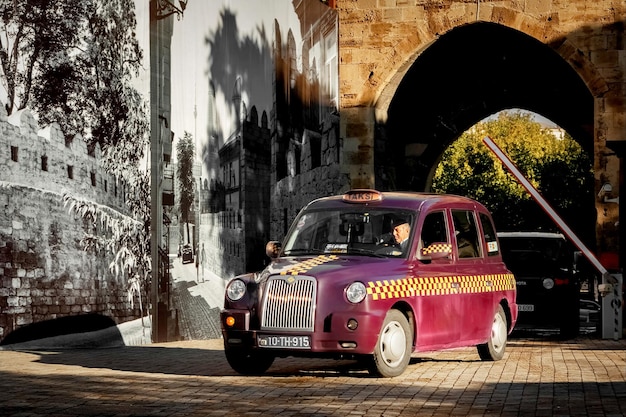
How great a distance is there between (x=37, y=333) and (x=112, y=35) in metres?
3.86

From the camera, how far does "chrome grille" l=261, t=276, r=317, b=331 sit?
10.8 m

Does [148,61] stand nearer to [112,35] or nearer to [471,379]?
[112,35]

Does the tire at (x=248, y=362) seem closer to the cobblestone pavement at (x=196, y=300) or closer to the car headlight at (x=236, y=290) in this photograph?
the car headlight at (x=236, y=290)

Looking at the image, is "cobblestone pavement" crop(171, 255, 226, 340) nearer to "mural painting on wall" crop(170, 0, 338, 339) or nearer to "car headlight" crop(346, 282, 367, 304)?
"mural painting on wall" crop(170, 0, 338, 339)

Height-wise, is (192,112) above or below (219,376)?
above

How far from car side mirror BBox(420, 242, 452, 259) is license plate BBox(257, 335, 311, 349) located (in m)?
1.76

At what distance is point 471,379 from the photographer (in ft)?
35.7

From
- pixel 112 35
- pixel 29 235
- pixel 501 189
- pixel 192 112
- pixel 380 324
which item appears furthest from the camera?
pixel 501 189

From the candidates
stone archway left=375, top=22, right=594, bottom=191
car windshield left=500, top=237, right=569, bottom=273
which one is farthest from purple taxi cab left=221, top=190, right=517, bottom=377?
stone archway left=375, top=22, right=594, bottom=191

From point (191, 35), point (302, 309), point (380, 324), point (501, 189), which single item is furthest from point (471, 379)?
point (501, 189)

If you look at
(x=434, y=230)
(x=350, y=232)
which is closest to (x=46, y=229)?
(x=350, y=232)

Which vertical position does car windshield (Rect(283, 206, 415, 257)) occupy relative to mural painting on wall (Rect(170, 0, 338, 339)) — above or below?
below

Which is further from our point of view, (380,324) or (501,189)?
(501,189)

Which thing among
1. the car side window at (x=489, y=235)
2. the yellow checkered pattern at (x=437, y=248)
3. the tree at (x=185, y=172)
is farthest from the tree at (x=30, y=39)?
the car side window at (x=489, y=235)
